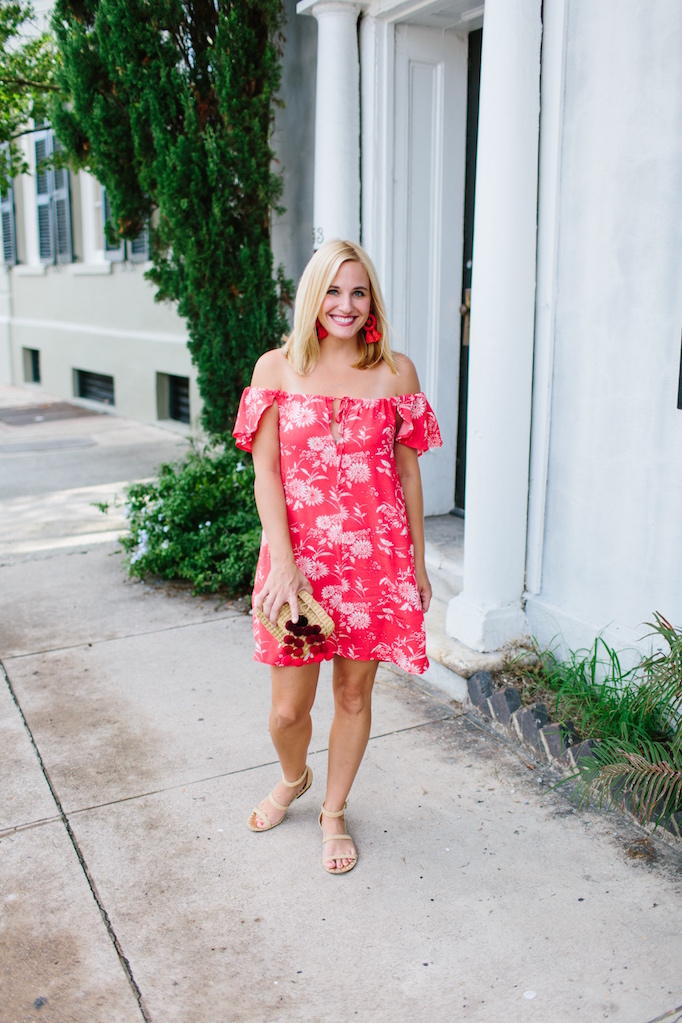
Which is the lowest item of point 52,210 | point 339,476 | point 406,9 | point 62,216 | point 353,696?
point 353,696

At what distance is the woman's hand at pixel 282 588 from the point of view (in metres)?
2.47

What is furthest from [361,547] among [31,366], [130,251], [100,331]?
[31,366]

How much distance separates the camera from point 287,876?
269 cm

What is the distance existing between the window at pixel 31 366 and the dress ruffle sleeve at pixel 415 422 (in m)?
12.5

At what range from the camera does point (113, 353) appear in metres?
10.7

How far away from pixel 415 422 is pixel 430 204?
247cm

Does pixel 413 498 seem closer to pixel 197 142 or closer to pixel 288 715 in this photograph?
pixel 288 715

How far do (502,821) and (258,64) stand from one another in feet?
13.4

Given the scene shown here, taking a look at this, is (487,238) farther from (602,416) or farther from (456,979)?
(456,979)

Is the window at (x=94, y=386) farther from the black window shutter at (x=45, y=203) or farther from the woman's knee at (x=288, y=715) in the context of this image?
the woman's knee at (x=288, y=715)

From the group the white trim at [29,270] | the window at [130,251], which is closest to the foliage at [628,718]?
the window at [130,251]

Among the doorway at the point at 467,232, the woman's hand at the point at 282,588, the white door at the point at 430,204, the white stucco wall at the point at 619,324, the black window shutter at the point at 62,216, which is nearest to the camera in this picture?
the woman's hand at the point at 282,588

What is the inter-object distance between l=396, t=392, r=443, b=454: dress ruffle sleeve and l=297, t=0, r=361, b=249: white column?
2180 millimetres

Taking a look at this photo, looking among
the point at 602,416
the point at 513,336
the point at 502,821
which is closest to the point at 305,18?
the point at 513,336
